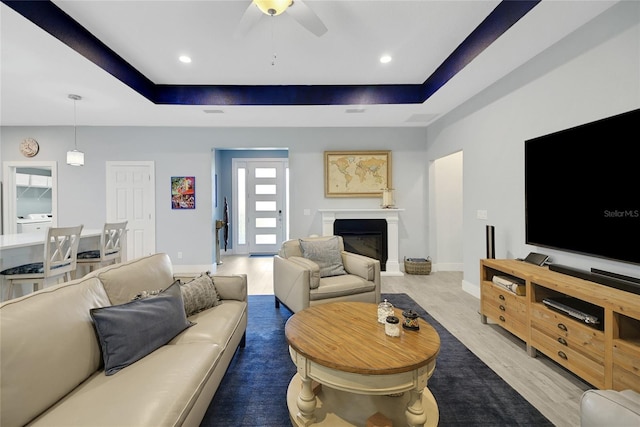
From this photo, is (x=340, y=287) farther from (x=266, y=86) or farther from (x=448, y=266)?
(x=448, y=266)

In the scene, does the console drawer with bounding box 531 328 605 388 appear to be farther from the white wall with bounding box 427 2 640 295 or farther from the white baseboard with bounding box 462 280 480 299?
the white baseboard with bounding box 462 280 480 299

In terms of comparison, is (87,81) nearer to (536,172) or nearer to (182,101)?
(182,101)

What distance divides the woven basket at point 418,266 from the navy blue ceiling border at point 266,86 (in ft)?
8.69

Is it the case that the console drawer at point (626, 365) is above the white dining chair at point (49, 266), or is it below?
below

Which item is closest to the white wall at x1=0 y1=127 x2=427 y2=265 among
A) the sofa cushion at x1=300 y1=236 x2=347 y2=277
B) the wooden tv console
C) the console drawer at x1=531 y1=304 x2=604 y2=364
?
the sofa cushion at x1=300 y1=236 x2=347 y2=277

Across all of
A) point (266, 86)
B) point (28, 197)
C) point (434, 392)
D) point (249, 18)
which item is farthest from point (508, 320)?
point (28, 197)

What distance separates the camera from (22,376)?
3.15 feet

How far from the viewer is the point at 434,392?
1.79 metres

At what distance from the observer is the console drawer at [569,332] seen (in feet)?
5.57

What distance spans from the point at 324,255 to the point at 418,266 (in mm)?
2393

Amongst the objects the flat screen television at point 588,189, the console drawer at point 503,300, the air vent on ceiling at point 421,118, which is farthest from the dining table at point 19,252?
the air vent on ceiling at point 421,118

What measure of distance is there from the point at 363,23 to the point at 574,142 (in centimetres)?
206

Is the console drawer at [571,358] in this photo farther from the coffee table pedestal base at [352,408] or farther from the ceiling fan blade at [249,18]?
the ceiling fan blade at [249,18]

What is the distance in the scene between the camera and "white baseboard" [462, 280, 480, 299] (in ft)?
12.0
